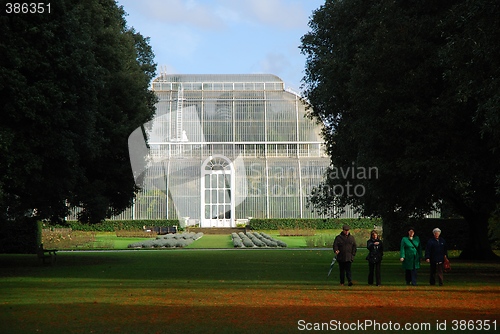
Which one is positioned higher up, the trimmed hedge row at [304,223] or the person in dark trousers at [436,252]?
the trimmed hedge row at [304,223]

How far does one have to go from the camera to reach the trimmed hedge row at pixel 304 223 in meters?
68.3

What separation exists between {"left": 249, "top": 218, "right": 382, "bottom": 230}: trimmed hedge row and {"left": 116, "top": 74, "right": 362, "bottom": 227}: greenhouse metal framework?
1237 mm

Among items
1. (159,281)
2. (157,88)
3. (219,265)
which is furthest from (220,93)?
(159,281)

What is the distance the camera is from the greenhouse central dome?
7019cm

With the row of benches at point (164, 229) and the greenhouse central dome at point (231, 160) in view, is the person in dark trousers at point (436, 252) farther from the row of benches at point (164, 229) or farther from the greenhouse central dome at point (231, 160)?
the greenhouse central dome at point (231, 160)

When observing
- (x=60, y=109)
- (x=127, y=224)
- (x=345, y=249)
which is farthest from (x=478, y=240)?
(x=127, y=224)

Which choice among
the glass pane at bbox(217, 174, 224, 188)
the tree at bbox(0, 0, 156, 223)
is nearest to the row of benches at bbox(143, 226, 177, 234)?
the glass pane at bbox(217, 174, 224, 188)

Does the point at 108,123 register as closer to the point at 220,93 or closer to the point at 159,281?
the point at 159,281

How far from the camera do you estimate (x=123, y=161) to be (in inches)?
1373

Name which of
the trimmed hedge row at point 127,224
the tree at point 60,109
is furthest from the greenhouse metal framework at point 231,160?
the tree at point 60,109

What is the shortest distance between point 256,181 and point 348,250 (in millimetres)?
50278

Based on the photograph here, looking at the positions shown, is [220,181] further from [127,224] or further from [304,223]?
[127,224]

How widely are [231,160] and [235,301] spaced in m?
54.9

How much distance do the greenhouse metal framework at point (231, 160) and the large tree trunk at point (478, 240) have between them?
36.4 metres
